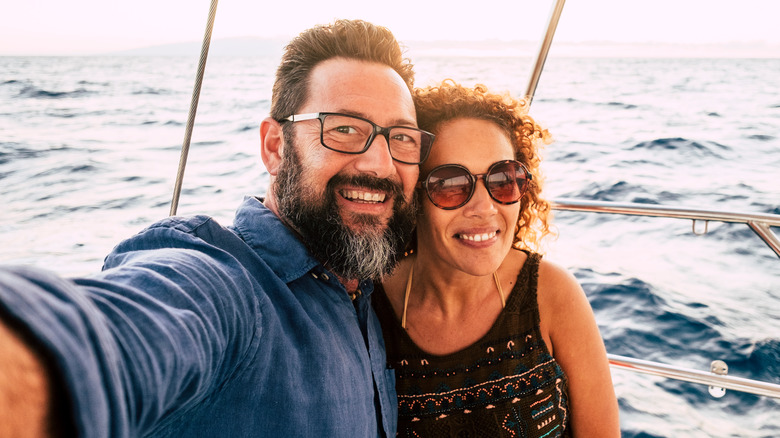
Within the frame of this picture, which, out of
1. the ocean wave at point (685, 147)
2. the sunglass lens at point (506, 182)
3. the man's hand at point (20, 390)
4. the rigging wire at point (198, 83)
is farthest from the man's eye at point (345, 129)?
the ocean wave at point (685, 147)

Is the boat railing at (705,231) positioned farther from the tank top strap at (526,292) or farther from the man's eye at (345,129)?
the man's eye at (345,129)

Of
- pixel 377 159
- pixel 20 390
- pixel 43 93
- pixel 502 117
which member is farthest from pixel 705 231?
pixel 43 93

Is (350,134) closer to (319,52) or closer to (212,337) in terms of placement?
(319,52)

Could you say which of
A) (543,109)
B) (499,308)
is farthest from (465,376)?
(543,109)

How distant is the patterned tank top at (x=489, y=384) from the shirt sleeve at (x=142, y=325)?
70 cm

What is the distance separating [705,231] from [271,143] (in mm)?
1711

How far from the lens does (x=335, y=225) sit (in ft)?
4.10

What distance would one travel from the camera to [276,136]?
1.40m

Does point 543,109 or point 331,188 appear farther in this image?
point 543,109

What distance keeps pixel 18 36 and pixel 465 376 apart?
3524 mm

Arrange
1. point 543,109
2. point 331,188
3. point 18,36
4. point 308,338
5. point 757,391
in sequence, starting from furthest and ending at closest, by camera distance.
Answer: point 543,109 < point 18,36 < point 757,391 < point 331,188 < point 308,338

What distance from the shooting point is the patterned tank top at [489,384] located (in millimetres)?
1400

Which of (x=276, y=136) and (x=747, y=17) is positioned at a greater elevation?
(x=747, y=17)

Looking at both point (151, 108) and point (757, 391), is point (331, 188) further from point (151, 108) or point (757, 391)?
point (151, 108)
